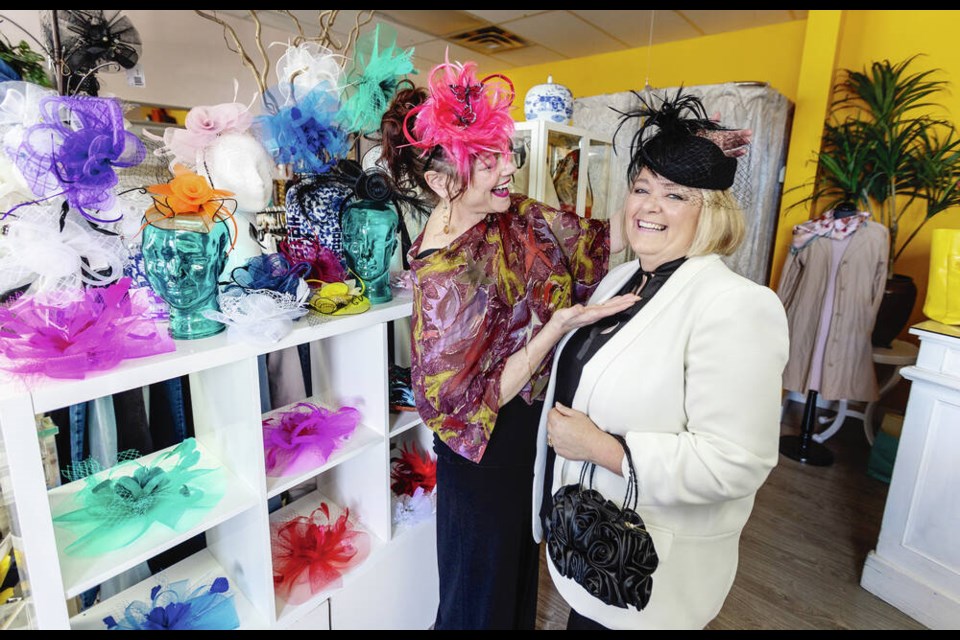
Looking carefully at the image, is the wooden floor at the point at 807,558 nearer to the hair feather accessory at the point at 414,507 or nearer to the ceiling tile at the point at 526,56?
the hair feather accessory at the point at 414,507

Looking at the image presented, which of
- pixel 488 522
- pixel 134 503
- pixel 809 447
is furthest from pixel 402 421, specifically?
pixel 809 447

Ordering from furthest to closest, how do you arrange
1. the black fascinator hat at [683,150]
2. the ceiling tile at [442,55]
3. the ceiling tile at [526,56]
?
the ceiling tile at [526,56]
the ceiling tile at [442,55]
the black fascinator hat at [683,150]

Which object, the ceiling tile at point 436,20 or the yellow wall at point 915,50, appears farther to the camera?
the ceiling tile at point 436,20

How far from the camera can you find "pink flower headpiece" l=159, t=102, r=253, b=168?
43.1 inches

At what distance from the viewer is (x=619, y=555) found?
0.94 meters

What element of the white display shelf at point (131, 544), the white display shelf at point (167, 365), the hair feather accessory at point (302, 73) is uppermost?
the hair feather accessory at point (302, 73)


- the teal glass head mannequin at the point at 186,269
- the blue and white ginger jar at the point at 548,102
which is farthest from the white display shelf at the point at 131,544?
the blue and white ginger jar at the point at 548,102

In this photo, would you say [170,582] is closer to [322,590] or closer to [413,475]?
[322,590]

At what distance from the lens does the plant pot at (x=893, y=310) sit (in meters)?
2.81

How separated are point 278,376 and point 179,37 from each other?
3.46 m

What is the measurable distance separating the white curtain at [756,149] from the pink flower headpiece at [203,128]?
2375 mm

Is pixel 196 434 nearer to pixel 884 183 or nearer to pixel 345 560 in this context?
pixel 345 560

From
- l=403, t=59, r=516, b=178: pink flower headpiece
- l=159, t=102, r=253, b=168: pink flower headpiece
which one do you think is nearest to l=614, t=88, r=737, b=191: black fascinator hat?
l=403, t=59, r=516, b=178: pink flower headpiece

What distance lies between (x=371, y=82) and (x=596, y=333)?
2.77ft
